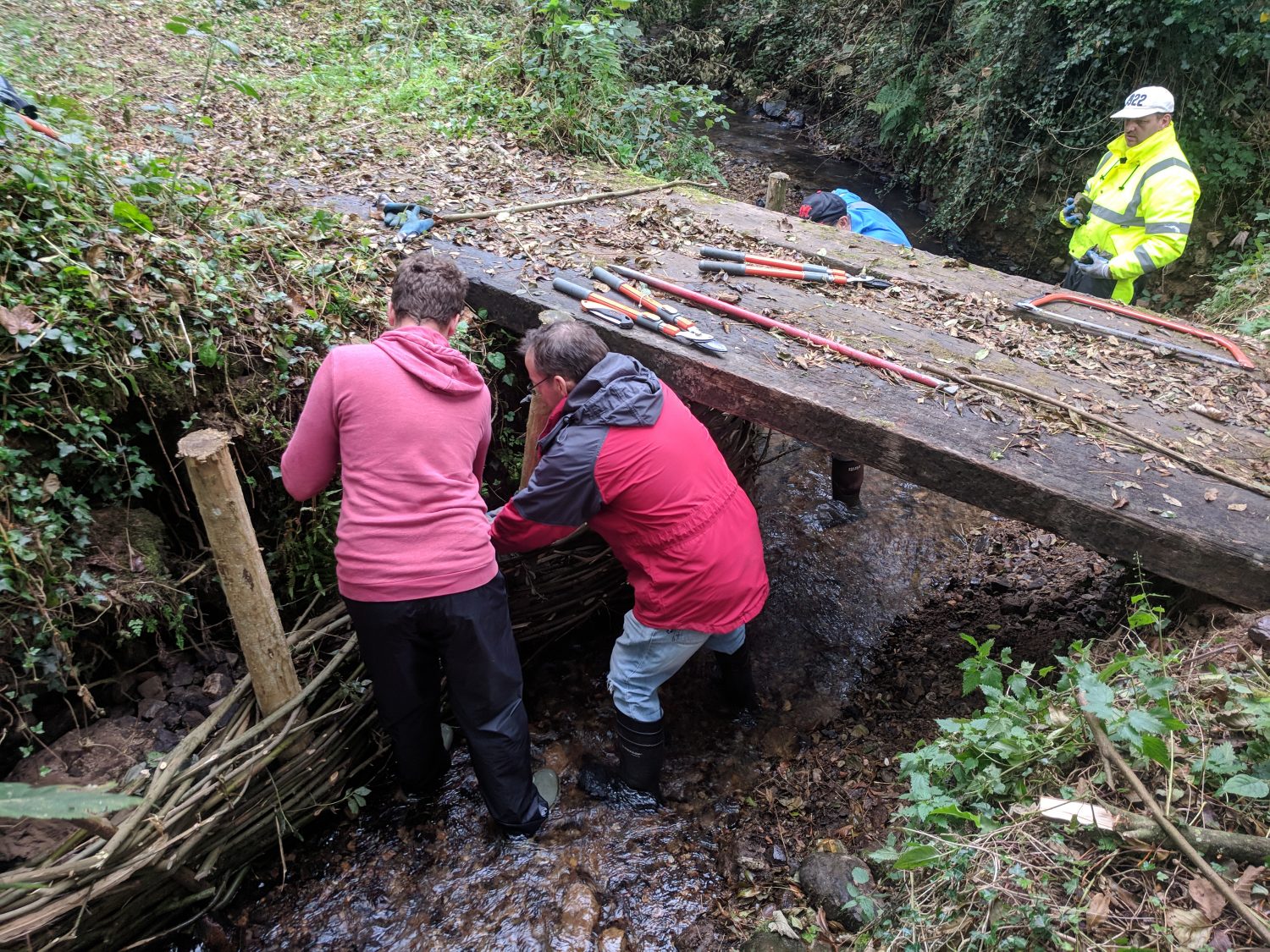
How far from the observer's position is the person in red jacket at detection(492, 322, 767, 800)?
293cm

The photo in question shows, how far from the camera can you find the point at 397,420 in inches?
104

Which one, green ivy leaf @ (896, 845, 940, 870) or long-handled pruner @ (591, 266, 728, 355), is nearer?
green ivy leaf @ (896, 845, 940, 870)

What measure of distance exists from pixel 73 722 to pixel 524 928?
1.89 metres

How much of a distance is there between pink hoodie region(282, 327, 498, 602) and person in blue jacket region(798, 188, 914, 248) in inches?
162

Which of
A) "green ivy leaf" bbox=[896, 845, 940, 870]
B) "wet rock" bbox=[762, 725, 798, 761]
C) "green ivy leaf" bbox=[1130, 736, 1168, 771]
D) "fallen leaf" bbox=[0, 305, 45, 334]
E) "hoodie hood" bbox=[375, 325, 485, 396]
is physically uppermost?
"fallen leaf" bbox=[0, 305, 45, 334]

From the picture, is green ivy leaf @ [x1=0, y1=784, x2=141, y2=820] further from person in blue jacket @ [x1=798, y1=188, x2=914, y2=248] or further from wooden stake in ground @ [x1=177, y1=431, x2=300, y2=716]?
person in blue jacket @ [x1=798, y1=188, x2=914, y2=248]

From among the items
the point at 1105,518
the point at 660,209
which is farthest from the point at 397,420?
the point at 660,209

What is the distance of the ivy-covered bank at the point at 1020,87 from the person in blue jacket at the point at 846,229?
401cm

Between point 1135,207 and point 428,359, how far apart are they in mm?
5078

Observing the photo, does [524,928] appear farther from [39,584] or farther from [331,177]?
[331,177]

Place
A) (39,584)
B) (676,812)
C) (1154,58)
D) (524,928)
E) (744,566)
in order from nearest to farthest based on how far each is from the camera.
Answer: (39,584) → (524,928) → (744,566) → (676,812) → (1154,58)

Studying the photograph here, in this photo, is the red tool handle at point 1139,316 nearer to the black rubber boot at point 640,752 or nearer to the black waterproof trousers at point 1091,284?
the black waterproof trousers at point 1091,284

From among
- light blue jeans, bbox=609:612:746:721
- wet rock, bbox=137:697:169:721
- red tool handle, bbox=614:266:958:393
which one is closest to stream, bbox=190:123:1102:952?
light blue jeans, bbox=609:612:746:721

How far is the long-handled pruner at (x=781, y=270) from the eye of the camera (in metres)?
4.36
